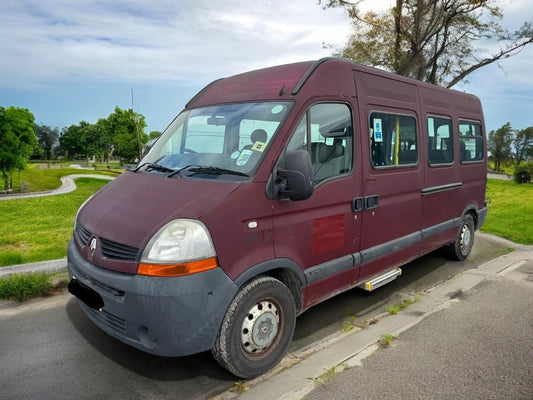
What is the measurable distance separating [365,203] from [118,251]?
243 centimetres

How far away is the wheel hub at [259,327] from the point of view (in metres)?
3.18

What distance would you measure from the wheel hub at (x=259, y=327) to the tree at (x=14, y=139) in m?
20.7

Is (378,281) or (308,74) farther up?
(308,74)

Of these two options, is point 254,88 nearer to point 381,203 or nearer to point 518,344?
point 381,203

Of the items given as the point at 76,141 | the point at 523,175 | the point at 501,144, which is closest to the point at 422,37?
the point at 523,175

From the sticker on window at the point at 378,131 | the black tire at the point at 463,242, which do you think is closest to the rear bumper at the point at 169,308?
the sticker on window at the point at 378,131

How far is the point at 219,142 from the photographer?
145 inches

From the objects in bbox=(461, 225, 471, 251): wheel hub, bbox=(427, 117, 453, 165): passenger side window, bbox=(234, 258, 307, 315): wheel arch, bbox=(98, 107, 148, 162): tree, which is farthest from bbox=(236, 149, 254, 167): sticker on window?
bbox=(98, 107, 148, 162): tree

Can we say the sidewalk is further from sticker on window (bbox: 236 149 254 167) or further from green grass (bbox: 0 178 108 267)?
green grass (bbox: 0 178 108 267)

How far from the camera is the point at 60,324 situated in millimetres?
4125

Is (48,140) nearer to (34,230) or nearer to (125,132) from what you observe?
(125,132)

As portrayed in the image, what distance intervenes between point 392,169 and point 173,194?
2626 mm

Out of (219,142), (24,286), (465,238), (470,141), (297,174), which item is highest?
(470,141)

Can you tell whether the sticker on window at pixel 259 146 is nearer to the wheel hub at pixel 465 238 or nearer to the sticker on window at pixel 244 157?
the sticker on window at pixel 244 157
